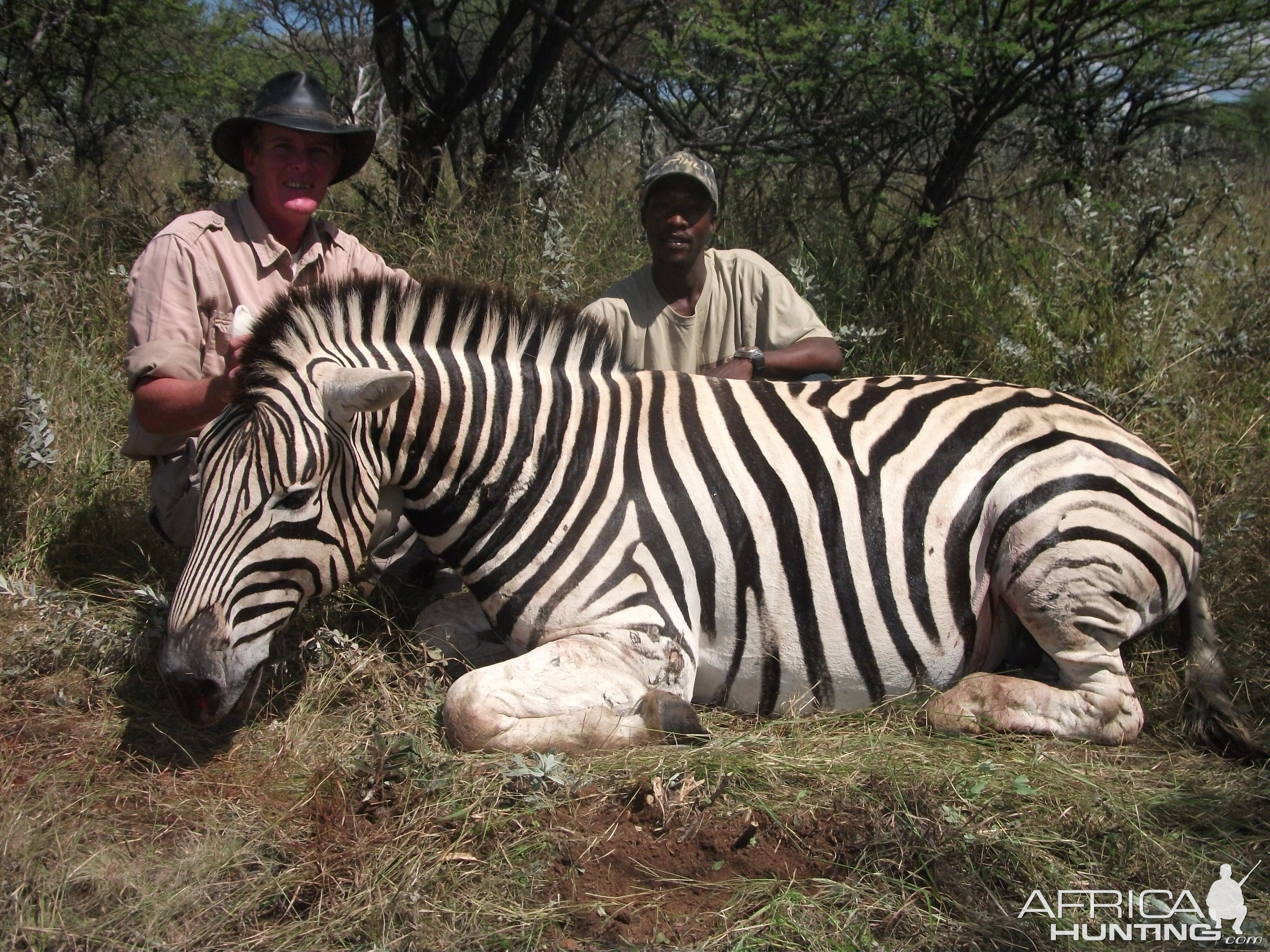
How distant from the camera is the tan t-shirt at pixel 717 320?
4.63 metres

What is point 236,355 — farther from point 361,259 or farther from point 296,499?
point 361,259

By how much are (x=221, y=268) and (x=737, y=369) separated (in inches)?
79.8

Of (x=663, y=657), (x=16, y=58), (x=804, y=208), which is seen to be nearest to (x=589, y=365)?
(x=663, y=657)

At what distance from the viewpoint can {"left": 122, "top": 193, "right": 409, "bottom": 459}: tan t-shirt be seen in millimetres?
3582

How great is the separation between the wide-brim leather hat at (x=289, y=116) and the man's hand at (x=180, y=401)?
915 millimetres

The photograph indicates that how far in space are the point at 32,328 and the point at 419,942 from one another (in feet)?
13.5

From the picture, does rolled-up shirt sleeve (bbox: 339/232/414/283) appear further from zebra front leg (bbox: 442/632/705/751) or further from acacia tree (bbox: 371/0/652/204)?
acacia tree (bbox: 371/0/652/204)

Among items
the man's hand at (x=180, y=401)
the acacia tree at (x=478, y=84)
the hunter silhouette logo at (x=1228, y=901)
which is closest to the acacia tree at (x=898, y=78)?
the acacia tree at (x=478, y=84)

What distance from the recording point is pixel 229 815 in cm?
278

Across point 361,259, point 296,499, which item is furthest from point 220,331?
point 296,499

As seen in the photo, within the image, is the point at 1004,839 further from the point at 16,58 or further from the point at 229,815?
the point at 16,58

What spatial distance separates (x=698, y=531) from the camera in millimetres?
3250

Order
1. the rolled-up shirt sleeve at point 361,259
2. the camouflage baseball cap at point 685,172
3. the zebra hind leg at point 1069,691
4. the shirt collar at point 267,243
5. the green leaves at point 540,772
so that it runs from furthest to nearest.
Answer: the camouflage baseball cap at point 685,172, the rolled-up shirt sleeve at point 361,259, the shirt collar at point 267,243, the zebra hind leg at point 1069,691, the green leaves at point 540,772

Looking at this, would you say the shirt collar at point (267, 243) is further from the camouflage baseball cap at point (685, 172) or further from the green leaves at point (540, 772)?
the green leaves at point (540, 772)
